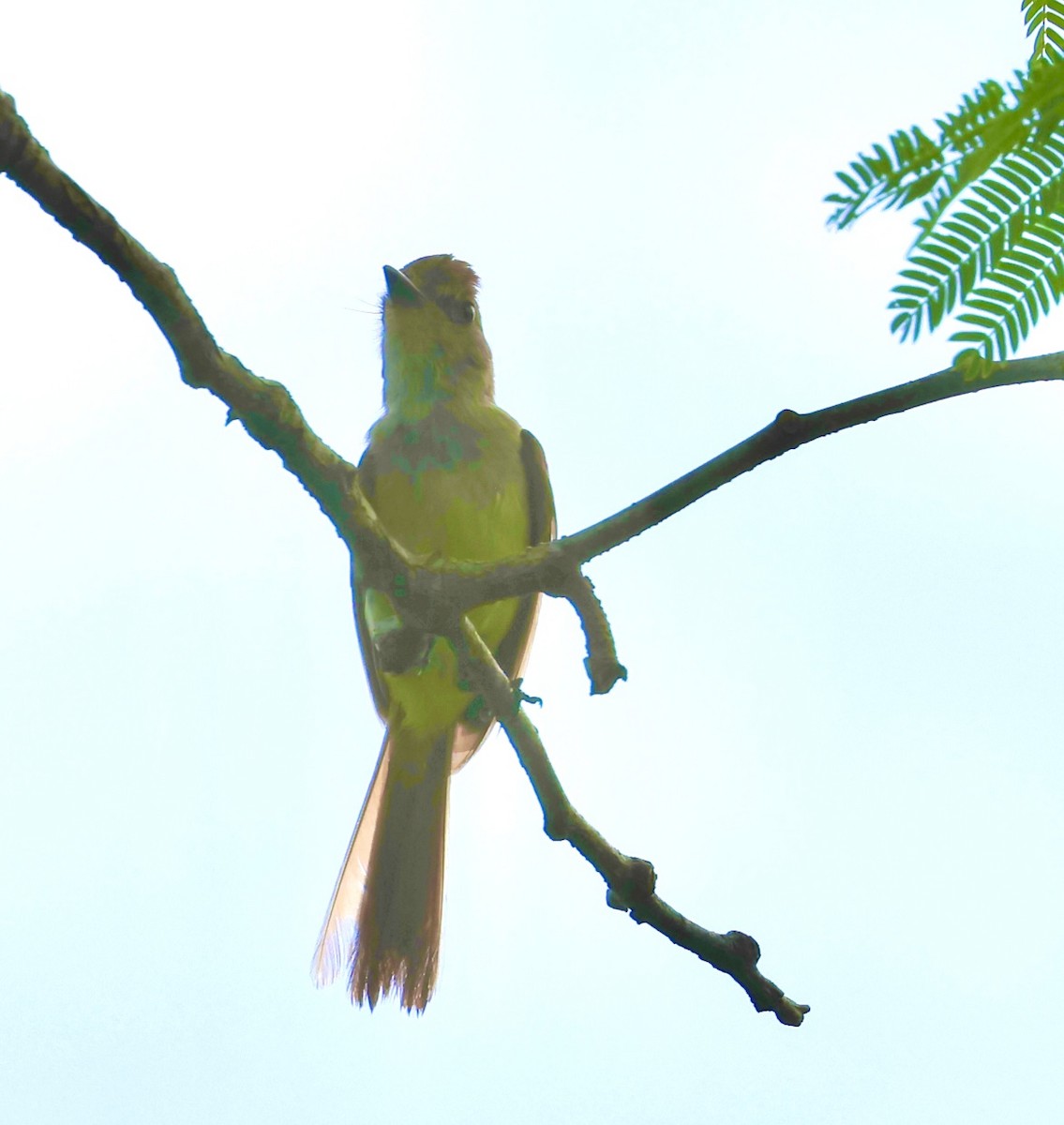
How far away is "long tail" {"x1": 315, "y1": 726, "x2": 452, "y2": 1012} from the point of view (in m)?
5.30

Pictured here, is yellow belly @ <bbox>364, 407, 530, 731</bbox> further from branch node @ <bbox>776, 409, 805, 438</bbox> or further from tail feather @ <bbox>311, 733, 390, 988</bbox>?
branch node @ <bbox>776, 409, 805, 438</bbox>

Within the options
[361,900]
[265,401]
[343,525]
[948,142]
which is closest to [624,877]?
[343,525]

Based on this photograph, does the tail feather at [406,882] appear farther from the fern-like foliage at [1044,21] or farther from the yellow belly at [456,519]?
the fern-like foliage at [1044,21]

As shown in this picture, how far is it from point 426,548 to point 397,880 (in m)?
1.48

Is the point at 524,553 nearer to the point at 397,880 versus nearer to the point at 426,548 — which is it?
the point at 426,548

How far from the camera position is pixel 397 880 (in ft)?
18.6

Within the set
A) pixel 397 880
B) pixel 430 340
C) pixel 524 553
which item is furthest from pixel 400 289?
pixel 524 553

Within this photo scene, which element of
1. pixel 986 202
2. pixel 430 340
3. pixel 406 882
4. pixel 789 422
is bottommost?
pixel 986 202

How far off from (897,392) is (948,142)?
1.30 meters

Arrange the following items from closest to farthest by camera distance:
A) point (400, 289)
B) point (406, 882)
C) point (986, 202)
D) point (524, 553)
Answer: point (986, 202), point (524, 553), point (406, 882), point (400, 289)

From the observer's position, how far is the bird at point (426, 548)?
5422mm

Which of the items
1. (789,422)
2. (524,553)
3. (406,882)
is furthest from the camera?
(406,882)

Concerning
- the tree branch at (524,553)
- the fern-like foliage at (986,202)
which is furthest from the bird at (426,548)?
the fern-like foliage at (986,202)

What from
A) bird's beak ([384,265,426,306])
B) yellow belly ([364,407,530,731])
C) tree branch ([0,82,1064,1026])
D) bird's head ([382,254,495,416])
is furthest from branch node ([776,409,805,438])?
bird's beak ([384,265,426,306])
